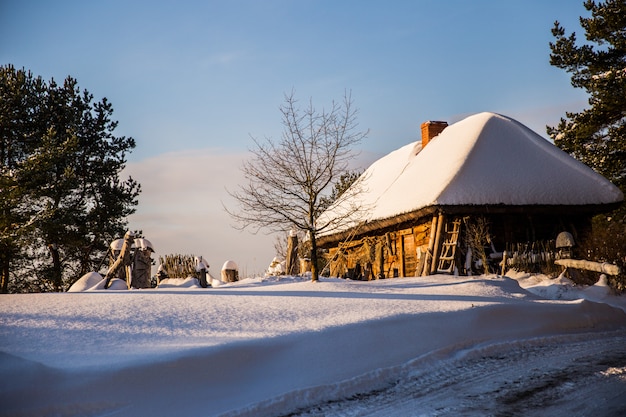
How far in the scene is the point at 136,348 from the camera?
5.67 metres

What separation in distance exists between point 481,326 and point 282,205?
19.6 feet

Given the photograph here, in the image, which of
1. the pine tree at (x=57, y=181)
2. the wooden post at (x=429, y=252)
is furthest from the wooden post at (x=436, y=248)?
the pine tree at (x=57, y=181)

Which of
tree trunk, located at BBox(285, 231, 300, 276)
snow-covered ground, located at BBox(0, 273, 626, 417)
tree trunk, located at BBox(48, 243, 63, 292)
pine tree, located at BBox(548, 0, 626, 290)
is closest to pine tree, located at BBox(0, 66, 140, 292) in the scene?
tree trunk, located at BBox(48, 243, 63, 292)

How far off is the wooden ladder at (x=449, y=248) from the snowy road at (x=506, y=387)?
758cm

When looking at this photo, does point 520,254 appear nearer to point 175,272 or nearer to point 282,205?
point 282,205

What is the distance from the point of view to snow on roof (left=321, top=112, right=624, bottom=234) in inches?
592

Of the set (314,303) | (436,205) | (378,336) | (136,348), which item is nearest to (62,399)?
(136,348)

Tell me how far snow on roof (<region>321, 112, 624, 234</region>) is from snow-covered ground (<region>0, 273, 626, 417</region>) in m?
5.86

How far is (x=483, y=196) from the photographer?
14859 mm

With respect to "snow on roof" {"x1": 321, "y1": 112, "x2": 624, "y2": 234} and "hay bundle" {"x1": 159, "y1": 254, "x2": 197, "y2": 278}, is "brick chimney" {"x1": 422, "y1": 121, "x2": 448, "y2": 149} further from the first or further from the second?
"hay bundle" {"x1": 159, "y1": 254, "x2": 197, "y2": 278}

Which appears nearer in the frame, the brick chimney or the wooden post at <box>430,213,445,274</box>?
the wooden post at <box>430,213,445,274</box>

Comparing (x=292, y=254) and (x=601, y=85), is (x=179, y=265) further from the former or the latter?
(x=601, y=85)

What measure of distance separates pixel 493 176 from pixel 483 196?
1.00 metres

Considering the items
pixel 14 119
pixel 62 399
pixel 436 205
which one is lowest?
pixel 62 399
